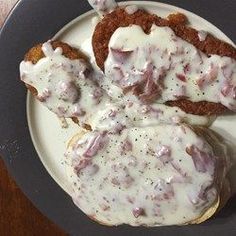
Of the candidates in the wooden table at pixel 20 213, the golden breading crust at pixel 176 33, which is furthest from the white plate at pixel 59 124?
the wooden table at pixel 20 213

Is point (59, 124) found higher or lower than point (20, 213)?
higher

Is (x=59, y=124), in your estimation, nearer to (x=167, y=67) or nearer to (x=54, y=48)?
(x=54, y=48)

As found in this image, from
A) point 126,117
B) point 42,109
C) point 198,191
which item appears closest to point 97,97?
point 126,117

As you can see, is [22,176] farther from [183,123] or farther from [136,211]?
[183,123]

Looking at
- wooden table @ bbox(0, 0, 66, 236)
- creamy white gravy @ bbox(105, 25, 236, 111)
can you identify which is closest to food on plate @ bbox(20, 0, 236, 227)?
creamy white gravy @ bbox(105, 25, 236, 111)

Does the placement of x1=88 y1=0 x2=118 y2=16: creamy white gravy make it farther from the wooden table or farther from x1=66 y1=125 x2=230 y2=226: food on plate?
the wooden table

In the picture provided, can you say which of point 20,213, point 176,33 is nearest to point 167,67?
point 176,33
